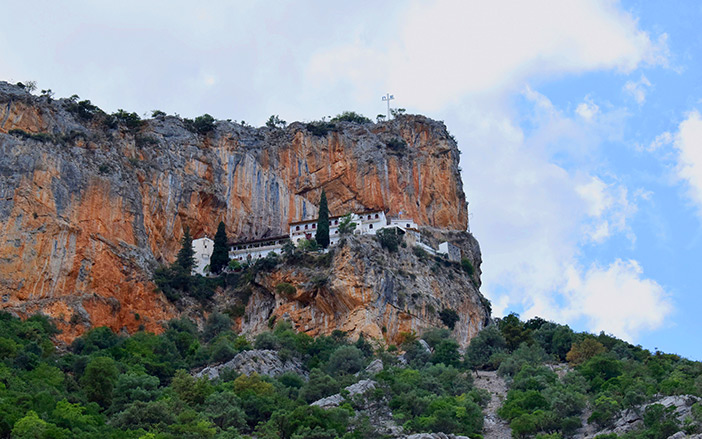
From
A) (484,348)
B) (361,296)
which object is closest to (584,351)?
(484,348)

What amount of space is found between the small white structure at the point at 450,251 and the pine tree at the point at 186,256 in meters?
20.2

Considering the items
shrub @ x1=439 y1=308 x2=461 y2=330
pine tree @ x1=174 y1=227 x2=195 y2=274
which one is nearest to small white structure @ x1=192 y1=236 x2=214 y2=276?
pine tree @ x1=174 y1=227 x2=195 y2=274

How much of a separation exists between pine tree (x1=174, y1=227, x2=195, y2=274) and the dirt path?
984 inches

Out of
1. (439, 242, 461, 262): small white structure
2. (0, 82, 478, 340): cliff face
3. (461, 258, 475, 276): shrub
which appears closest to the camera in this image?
(0, 82, 478, 340): cliff face

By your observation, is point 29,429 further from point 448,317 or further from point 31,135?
point 448,317

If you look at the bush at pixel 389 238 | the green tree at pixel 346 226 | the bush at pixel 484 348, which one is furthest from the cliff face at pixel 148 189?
the bush at pixel 484 348

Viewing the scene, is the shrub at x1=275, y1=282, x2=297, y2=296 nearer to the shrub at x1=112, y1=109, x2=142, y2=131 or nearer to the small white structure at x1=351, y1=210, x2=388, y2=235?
the small white structure at x1=351, y1=210, x2=388, y2=235

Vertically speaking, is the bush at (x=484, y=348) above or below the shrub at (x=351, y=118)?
below

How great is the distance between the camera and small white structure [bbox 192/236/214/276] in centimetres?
7612

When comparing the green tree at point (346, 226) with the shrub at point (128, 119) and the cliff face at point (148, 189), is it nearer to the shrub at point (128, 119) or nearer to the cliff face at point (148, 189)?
the cliff face at point (148, 189)

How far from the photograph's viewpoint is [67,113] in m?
75.2

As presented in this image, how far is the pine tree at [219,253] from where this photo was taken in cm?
7575

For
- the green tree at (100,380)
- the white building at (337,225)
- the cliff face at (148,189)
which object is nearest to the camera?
the green tree at (100,380)

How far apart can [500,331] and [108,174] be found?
31078mm
